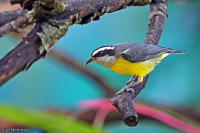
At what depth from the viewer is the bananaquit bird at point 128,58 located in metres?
0.89

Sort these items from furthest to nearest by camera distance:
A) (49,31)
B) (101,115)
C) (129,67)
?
(101,115)
(129,67)
(49,31)

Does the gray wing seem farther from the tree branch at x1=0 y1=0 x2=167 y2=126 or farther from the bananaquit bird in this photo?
the tree branch at x1=0 y1=0 x2=167 y2=126

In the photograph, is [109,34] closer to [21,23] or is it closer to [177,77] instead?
[177,77]

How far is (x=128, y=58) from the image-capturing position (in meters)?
0.91

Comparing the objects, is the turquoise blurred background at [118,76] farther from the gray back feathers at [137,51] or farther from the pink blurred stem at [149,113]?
the gray back feathers at [137,51]

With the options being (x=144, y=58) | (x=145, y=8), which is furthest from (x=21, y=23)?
(x=145, y=8)

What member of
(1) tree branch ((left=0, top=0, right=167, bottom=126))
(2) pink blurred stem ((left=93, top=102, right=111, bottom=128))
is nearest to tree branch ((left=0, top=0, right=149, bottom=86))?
(1) tree branch ((left=0, top=0, right=167, bottom=126))

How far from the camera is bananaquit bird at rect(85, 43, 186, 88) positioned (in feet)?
2.91

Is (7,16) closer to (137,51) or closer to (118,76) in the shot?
(137,51)

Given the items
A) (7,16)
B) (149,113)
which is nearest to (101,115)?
(149,113)

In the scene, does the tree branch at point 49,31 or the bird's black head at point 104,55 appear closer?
the tree branch at point 49,31

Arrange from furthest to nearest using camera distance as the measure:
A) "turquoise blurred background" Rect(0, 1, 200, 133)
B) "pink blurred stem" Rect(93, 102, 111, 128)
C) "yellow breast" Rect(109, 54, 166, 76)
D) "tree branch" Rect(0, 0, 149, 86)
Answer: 1. "turquoise blurred background" Rect(0, 1, 200, 133)
2. "pink blurred stem" Rect(93, 102, 111, 128)
3. "yellow breast" Rect(109, 54, 166, 76)
4. "tree branch" Rect(0, 0, 149, 86)

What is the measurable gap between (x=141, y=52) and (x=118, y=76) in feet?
2.08

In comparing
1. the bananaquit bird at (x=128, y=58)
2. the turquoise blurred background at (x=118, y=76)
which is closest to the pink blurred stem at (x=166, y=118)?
the turquoise blurred background at (x=118, y=76)
